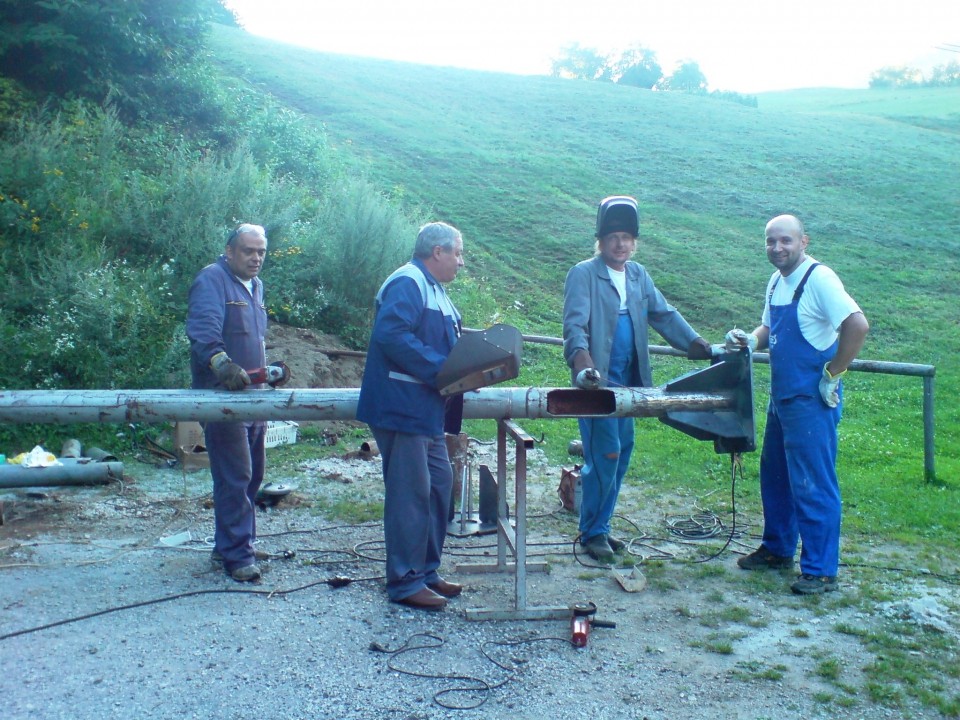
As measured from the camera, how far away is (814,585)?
16.4 feet

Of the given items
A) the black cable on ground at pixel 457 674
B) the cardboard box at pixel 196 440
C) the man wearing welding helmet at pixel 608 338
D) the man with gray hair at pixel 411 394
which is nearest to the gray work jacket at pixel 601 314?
the man wearing welding helmet at pixel 608 338

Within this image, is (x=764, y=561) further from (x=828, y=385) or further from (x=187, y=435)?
(x=187, y=435)

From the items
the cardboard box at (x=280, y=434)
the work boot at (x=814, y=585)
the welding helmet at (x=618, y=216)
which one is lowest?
the cardboard box at (x=280, y=434)

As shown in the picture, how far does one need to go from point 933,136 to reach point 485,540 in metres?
35.5

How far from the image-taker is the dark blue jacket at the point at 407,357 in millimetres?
4566

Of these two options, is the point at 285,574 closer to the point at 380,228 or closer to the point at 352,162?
the point at 380,228

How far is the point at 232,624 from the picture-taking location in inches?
177

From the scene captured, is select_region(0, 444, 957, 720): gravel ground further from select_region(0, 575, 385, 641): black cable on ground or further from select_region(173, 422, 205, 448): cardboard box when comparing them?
select_region(173, 422, 205, 448): cardboard box

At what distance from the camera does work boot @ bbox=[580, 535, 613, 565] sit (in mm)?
5609

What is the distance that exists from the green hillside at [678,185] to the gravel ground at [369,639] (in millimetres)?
4011

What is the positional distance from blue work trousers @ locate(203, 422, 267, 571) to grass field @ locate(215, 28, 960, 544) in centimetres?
383

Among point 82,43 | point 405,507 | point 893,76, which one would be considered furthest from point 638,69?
point 405,507

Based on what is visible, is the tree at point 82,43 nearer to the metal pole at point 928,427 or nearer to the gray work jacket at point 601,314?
the gray work jacket at point 601,314

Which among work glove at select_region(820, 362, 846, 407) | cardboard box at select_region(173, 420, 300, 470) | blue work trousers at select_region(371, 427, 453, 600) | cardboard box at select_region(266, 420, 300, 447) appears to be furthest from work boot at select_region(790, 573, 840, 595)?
cardboard box at select_region(266, 420, 300, 447)
